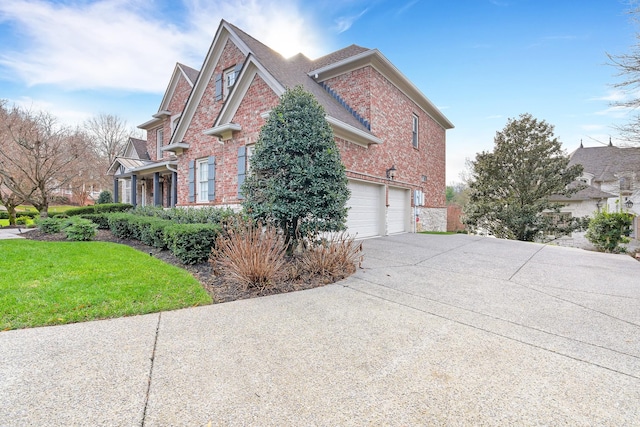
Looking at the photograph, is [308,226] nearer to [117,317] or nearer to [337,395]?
[117,317]

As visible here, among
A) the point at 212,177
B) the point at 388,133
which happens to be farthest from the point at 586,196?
the point at 212,177

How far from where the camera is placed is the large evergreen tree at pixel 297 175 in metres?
6.20

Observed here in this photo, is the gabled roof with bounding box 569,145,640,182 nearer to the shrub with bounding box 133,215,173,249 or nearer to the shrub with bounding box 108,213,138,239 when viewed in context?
the shrub with bounding box 133,215,173,249

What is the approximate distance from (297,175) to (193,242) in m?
2.62

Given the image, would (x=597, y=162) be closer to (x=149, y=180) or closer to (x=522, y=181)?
(x=522, y=181)

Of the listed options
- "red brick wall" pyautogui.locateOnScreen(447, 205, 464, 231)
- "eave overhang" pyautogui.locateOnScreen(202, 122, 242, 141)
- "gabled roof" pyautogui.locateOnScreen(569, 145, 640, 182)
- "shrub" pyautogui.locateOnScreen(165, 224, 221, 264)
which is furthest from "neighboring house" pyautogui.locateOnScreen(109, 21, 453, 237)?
"gabled roof" pyautogui.locateOnScreen(569, 145, 640, 182)

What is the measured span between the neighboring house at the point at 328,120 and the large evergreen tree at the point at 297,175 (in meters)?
1.96

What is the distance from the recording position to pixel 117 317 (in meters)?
3.62

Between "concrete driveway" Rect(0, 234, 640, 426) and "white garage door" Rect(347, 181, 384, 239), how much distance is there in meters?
5.74

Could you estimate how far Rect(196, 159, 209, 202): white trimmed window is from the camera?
38.4ft

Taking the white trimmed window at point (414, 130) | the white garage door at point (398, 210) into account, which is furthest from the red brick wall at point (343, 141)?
the white garage door at point (398, 210)

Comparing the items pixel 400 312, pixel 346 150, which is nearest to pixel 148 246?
pixel 346 150

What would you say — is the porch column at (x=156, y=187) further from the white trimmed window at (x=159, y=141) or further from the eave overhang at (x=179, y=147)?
the eave overhang at (x=179, y=147)

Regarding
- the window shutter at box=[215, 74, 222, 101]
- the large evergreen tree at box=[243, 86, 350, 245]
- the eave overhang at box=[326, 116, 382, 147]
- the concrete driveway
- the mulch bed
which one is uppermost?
the window shutter at box=[215, 74, 222, 101]
